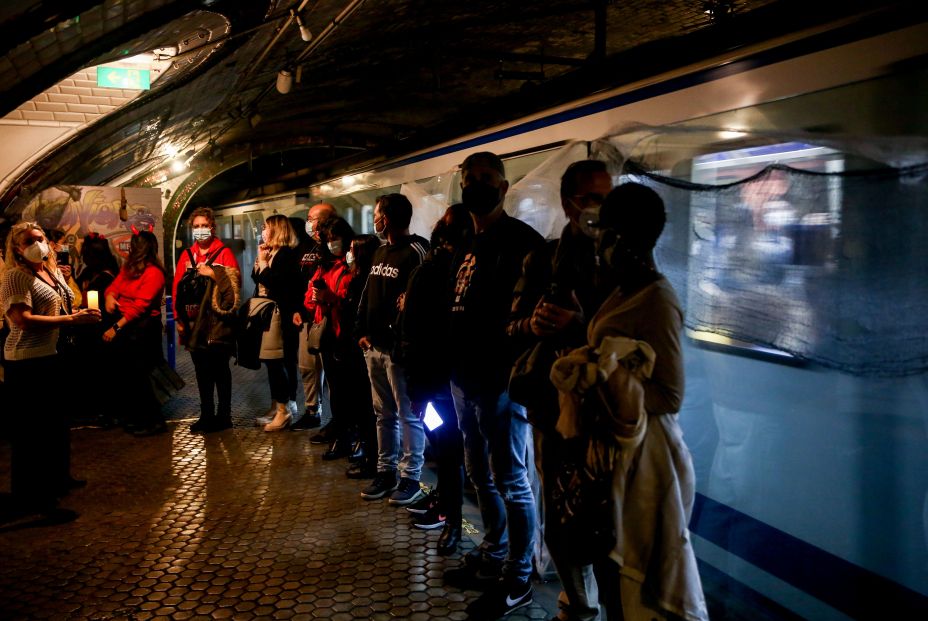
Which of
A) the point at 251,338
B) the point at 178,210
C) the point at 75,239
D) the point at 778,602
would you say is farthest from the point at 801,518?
the point at 178,210

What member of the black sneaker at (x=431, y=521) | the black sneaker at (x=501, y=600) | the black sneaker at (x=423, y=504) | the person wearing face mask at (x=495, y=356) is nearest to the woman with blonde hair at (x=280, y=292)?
the black sneaker at (x=423, y=504)

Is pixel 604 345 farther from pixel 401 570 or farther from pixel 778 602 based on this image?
pixel 401 570

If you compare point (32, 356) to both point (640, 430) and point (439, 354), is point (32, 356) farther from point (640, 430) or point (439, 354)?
point (640, 430)

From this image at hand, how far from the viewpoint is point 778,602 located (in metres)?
2.82

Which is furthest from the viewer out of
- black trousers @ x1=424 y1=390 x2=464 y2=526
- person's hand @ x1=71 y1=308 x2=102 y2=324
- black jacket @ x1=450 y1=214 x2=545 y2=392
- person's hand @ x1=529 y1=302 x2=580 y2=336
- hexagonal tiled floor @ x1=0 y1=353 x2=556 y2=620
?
person's hand @ x1=71 y1=308 x2=102 y2=324

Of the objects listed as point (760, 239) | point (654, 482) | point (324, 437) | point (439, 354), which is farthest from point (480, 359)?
point (324, 437)

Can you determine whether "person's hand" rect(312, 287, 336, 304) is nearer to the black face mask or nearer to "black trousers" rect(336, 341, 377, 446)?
"black trousers" rect(336, 341, 377, 446)

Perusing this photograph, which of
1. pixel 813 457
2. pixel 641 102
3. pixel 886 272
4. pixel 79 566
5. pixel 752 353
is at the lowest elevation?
pixel 79 566

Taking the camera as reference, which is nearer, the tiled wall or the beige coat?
the beige coat

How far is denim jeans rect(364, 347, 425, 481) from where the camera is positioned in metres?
4.39

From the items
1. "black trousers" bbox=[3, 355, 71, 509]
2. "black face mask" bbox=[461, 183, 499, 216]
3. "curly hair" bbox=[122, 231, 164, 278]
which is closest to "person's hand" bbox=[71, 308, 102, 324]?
"black trousers" bbox=[3, 355, 71, 509]

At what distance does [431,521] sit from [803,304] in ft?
8.43

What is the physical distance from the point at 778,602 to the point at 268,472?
3691 mm

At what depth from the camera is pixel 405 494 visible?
4527 millimetres
